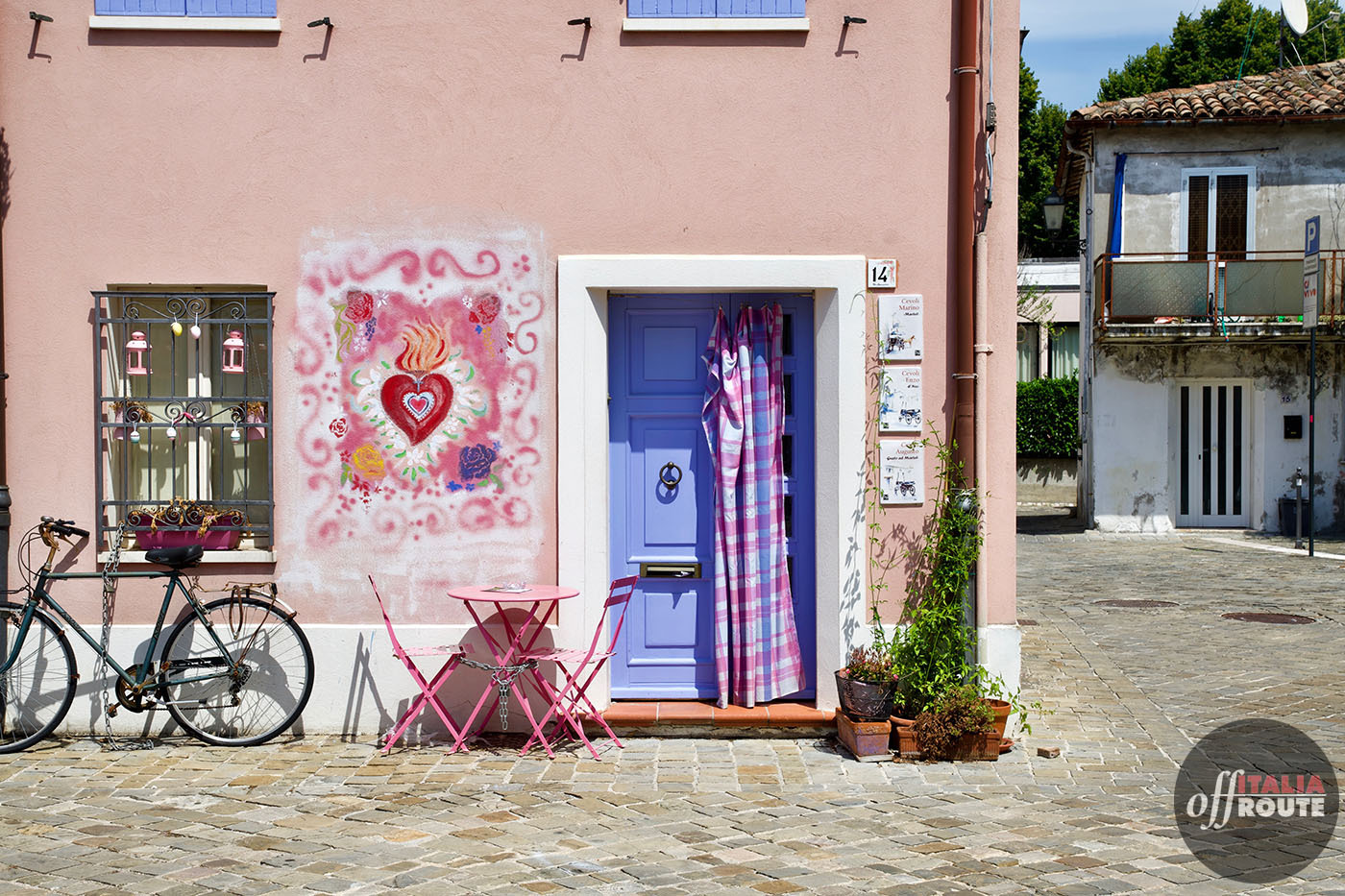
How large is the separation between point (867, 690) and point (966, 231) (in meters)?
2.51

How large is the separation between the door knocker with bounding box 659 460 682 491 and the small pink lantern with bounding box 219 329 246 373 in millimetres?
2440

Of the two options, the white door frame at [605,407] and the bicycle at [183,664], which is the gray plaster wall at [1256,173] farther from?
the bicycle at [183,664]

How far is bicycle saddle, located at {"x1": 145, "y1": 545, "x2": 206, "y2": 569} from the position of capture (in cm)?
663

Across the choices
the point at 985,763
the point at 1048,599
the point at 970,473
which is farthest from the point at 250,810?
the point at 1048,599

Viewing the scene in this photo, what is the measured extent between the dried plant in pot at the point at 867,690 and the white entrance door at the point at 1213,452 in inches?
617

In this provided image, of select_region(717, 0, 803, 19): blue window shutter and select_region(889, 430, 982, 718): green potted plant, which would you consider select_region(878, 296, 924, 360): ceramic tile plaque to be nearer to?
select_region(889, 430, 982, 718): green potted plant

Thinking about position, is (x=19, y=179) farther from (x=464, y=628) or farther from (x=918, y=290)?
(x=918, y=290)

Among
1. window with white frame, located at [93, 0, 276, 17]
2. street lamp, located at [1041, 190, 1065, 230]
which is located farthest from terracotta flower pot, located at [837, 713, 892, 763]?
street lamp, located at [1041, 190, 1065, 230]

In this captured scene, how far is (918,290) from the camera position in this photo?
6910mm

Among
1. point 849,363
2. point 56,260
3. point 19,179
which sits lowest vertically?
point 849,363

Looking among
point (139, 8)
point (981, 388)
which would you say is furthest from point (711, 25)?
point (139, 8)

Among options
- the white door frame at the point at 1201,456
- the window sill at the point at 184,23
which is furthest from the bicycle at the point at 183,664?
the white door frame at the point at 1201,456

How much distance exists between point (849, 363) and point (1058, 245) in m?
29.4

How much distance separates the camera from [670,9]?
22.8ft
